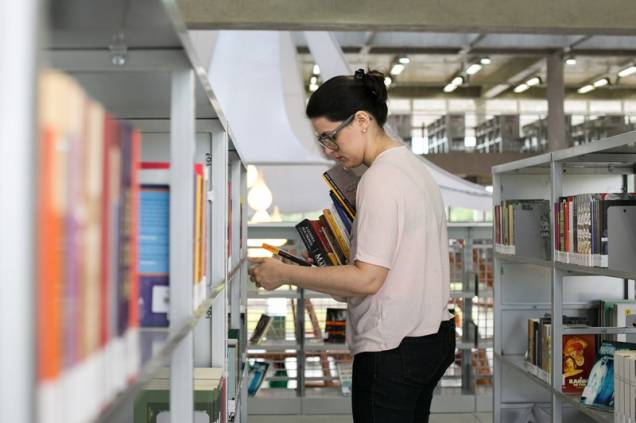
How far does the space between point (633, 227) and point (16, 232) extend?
2.71 m

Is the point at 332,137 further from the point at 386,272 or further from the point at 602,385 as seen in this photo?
the point at 602,385

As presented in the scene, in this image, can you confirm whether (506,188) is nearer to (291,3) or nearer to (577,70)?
(291,3)

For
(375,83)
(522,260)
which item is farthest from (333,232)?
(522,260)

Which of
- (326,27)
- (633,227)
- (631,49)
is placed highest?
(631,49)

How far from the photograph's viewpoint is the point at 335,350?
567 centimetres

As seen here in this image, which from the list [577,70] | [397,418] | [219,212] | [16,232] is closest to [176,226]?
[16,232]

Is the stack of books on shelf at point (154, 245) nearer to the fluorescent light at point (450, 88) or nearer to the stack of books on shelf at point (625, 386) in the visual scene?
the stack of books on shelf at point (625, 386)

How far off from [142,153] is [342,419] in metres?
4.00

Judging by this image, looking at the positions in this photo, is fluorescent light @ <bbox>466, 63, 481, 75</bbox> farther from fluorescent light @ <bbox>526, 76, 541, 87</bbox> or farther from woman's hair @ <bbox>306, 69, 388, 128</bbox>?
woman's hair @ <bbox>306, 69, 388, 128</bbox>

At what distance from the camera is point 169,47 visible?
48.3 inches

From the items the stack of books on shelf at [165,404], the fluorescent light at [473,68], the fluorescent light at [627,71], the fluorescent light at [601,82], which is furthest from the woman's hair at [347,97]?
the fluorescent light at [601,82]

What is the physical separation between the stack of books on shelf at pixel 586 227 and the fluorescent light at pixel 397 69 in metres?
14.0

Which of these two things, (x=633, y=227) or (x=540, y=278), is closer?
(x=633, y=227)

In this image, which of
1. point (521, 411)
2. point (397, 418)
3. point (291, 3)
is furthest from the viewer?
point (291, 3)
